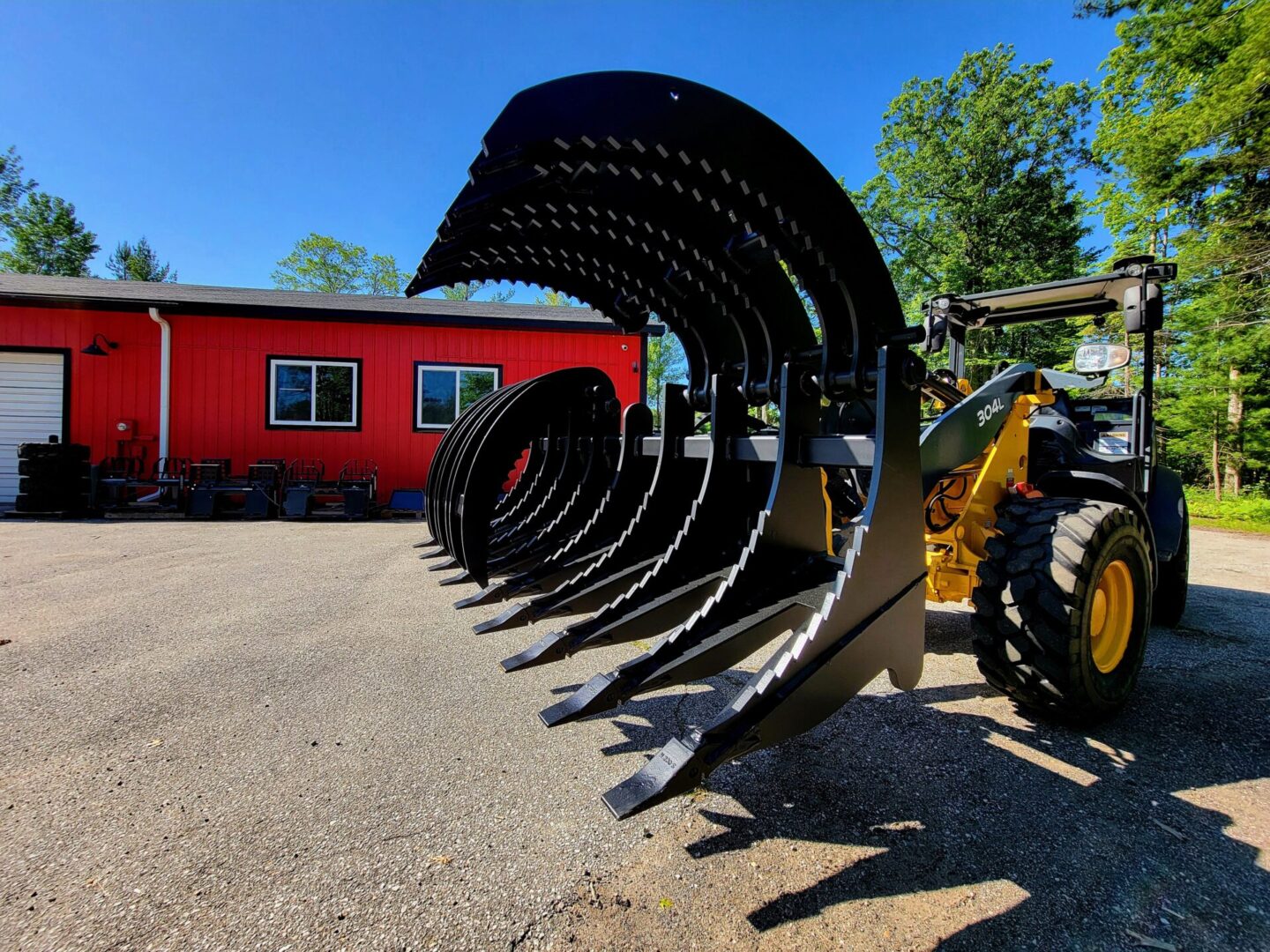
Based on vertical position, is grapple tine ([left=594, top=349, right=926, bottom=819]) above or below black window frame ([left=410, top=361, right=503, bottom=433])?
below

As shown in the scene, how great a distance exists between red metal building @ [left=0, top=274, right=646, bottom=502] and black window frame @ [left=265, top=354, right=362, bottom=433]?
0.05 feet

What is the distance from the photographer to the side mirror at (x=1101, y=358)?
3408 millimetres

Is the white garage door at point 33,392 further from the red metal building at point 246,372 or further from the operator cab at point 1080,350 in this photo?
the operator cab at point 1080,350

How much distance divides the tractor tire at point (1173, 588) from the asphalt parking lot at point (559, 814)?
2.67ft

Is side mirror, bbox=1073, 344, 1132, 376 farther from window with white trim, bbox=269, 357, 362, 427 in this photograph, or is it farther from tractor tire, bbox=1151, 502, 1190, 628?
window with white trim, bbox=269, 357, 362, 427

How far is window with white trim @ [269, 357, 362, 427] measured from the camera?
10359 millimetres

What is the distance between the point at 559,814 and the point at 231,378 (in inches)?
427

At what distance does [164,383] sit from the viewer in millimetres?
10047

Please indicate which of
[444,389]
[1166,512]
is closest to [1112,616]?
[1166,512]

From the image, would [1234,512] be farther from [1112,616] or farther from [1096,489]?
[1112,616]

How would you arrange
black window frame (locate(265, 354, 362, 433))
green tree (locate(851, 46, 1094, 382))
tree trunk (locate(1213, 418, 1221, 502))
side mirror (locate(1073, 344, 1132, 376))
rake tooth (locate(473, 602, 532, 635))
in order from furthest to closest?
green tree (locate(851, 46, 1094, 382)) → tree trunk (locate(1213, 418, 1221, 502)) → black window frame (locate(265, 354, 362, 433)) → side mirror (locate(1073, 344, 1132, 376)) → rake tooth (locate(473, 602, 532, 635))

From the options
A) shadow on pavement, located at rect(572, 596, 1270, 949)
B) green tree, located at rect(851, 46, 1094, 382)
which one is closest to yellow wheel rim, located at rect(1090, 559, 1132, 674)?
shadow on pavement, located at rect(572, 596, 1270, 949)

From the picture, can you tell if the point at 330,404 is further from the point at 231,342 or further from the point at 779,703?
the point at 779,703

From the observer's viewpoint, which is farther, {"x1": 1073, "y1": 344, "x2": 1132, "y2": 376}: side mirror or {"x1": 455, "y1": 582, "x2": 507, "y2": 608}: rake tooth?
{"x1": 1073, "y1": 344, "x2": 1132, "y2": 376}: side mirror
